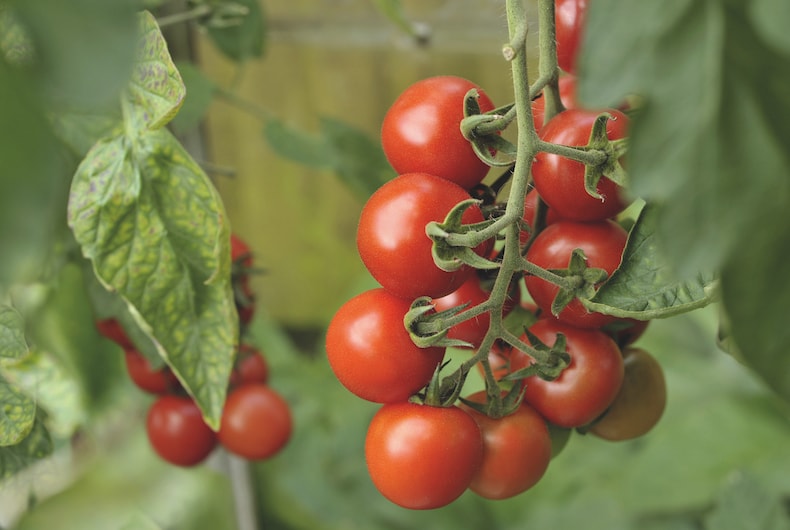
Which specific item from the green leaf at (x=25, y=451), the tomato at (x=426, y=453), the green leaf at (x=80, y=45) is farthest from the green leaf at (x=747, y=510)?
the green leaf at (x=80, y=45)

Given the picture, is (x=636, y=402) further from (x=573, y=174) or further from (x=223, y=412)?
(x=223, y=412)

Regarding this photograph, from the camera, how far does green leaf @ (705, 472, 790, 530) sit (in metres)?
0.83

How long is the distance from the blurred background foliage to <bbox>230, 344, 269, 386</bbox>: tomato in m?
0.13

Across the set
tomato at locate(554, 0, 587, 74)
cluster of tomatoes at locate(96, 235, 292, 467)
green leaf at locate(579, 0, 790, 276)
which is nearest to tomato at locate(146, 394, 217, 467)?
cluster of tomatoes at locate(96, 235, 292, 467)

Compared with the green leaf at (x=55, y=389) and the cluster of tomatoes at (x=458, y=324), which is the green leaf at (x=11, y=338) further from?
the green leaf at (x=55, y=389)

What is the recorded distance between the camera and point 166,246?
50cm

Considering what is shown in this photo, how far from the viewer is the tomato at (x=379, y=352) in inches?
15.9

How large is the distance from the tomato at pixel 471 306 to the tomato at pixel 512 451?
0.04 meters

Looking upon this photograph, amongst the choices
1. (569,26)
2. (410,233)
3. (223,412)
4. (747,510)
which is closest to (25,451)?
(223,412)

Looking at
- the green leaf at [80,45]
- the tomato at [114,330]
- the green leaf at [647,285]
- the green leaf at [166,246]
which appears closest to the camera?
the green leaf at [80,45]

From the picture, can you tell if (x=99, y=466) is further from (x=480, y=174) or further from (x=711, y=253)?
(x=711, y=253)

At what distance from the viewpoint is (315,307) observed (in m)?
1.63

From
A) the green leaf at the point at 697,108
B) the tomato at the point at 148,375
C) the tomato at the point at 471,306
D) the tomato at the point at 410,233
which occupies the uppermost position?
the green leaf at the point at 697,108

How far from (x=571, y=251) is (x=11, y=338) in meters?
0.28
